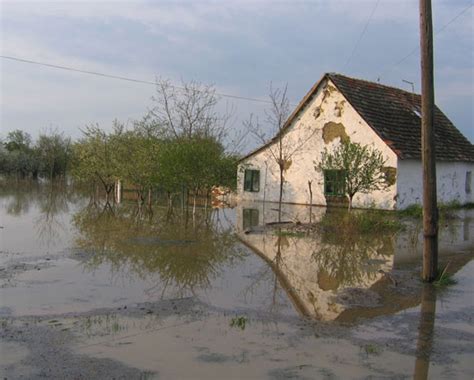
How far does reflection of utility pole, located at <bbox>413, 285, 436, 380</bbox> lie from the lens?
570cm

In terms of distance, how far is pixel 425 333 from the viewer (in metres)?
7.02

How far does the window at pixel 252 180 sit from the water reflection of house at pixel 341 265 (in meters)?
12.3

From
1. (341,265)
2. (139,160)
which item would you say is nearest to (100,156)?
(139,160)

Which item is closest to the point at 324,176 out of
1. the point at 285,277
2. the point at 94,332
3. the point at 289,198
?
the point at 289,198

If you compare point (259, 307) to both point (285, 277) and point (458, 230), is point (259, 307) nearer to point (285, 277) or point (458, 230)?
point (285, 277)

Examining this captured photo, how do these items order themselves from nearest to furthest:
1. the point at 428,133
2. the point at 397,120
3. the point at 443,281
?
the point at 428,133, the point at 443,281, the point at 397,120

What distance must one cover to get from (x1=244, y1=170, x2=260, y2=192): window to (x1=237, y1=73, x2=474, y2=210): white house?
62mm

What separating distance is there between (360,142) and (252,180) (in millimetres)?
8164

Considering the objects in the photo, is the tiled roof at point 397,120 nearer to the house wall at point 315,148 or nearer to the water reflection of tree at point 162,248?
the house wall at point 315,148

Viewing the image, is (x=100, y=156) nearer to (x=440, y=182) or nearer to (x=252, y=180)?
(x=252, y=180)

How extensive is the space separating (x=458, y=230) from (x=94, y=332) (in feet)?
51.1

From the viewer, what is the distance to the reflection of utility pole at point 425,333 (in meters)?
5.70

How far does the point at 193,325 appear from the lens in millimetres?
7184

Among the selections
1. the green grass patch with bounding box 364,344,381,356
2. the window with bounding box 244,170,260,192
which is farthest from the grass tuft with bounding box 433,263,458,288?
the window with bounding box 244,170,260,192
